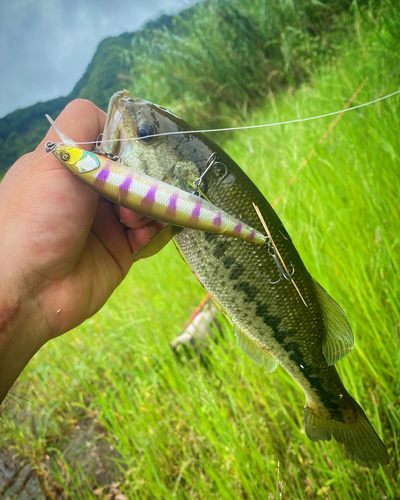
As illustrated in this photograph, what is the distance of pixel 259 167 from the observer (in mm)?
→ 4195

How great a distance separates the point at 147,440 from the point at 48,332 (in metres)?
1.25

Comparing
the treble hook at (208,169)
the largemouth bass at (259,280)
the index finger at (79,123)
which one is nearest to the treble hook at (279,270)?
the largemouth bass at (259,280)

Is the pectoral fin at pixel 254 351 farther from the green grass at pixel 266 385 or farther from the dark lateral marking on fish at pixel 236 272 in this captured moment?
the green grass at pixel 266 385

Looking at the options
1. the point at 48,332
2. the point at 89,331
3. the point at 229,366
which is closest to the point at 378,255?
the point at 229,366

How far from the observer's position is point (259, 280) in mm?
1292

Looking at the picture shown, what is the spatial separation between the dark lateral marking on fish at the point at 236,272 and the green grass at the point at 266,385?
0.71m

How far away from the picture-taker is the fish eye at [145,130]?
4.33 feet

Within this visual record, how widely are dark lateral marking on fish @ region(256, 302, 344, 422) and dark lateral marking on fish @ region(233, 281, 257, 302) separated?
4 cm

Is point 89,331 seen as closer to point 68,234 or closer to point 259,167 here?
point 259,167

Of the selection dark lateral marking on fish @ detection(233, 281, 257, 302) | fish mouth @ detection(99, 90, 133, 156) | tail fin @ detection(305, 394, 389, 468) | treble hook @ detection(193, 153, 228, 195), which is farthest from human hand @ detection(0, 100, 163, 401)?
tail fin @ detection(305, 394, 389, 468)

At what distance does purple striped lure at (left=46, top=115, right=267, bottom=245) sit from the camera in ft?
3.30

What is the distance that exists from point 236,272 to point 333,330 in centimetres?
44

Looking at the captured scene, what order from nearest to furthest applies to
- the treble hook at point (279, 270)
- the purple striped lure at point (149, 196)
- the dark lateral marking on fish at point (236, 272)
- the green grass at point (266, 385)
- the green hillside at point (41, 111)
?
the purple striped lure at point (149, 196) → the treble hook at point (279, 270) → the dark lateral marking on fish at point (236, 272) → the green hillside at point (41, 111) → the green grass at point (266, 385)

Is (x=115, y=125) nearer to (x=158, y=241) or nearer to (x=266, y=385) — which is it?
(x=158, y=241)
